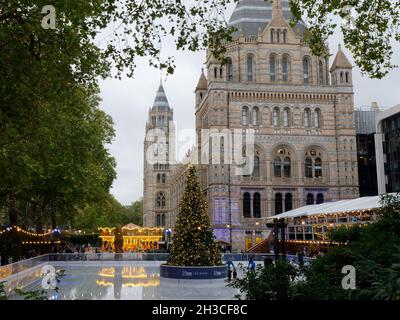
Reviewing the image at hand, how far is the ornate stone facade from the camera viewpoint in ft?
163

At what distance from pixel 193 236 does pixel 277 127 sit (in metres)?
28.6

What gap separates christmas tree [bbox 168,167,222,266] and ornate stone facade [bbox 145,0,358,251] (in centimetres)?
2285

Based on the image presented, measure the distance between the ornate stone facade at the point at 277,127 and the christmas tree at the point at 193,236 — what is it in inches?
899

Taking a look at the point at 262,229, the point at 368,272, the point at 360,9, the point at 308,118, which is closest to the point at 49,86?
the point at 360,9

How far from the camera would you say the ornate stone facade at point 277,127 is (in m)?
49.8

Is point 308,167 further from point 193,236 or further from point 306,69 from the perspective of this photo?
point 193,236

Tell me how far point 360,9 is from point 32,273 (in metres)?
21.7

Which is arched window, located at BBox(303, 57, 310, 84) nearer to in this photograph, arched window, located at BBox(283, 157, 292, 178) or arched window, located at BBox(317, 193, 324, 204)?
arched window, located at BBox(283, 157, 292, 178)

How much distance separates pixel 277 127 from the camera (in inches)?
2035

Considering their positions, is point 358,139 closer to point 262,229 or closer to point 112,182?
point 262,229

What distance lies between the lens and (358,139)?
60.9 m

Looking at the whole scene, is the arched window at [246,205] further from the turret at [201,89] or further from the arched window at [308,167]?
the turret at [201,89]

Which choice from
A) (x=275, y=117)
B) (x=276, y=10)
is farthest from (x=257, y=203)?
(x=276, y=10)

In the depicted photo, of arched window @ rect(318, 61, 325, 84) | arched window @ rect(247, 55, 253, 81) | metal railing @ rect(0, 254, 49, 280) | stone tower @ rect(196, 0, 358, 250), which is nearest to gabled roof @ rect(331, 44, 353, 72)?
stone tower @ rect(196, 0, 358, 250)
